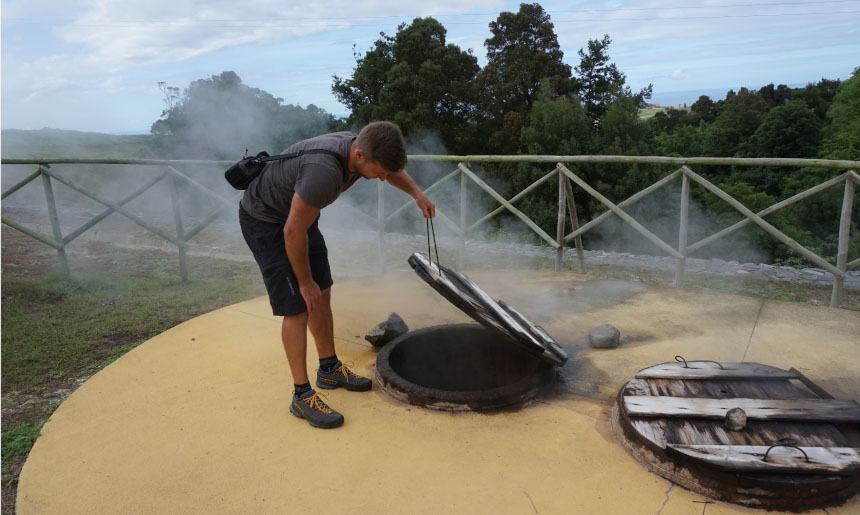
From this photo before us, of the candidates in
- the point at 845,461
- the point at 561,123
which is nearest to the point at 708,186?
the point at 845,461

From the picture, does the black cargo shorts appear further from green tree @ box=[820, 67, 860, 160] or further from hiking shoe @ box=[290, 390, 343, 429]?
green tree @ box=[820, 67, 860, 160]

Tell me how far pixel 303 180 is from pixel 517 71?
20.2m

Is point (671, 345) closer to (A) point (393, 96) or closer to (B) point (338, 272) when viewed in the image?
(B) point (338, 272)

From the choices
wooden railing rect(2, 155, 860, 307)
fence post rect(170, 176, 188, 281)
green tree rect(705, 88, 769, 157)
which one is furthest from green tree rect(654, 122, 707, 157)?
fence post rect(170, 176, 188, 281)

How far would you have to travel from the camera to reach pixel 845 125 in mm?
26453

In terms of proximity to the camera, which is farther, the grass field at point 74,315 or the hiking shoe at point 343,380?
the grass field at point 74,315

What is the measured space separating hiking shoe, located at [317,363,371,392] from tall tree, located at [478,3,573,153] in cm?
1858

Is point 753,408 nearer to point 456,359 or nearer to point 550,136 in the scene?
point 456,359

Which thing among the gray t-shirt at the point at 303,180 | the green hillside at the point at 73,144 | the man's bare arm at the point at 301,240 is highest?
the green hillside at the point at 73,144

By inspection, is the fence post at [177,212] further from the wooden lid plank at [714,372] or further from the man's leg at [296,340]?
the wooden lid plank at [714,372]

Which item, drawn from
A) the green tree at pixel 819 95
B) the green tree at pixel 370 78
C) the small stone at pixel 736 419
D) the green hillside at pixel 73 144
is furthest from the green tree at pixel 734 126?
the small stone at pixel 736 419

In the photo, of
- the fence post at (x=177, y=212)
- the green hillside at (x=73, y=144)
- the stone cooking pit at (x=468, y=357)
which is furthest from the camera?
the green hillside at (x=73, y=144)

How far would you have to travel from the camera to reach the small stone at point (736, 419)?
6.61ft

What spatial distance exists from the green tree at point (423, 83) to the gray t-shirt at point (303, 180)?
59.4 ft
